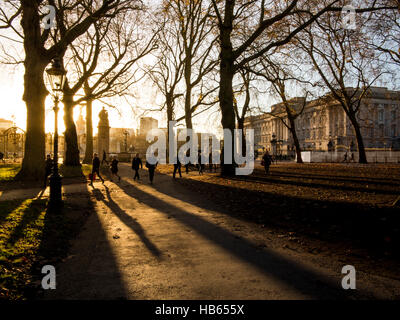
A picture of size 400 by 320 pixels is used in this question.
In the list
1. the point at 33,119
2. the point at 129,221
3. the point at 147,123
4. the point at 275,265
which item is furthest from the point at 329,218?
the point at 147,123

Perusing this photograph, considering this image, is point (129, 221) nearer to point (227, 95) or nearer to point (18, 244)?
point (18, 244)

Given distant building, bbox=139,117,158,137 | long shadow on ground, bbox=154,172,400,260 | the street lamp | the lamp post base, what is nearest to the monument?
distant building, bbox=139,117,158,137

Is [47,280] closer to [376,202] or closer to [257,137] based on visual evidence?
[376,202]

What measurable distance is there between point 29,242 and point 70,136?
23630 millimetres

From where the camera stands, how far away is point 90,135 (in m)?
36.7

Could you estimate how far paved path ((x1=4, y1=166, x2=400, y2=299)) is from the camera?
3469 mm

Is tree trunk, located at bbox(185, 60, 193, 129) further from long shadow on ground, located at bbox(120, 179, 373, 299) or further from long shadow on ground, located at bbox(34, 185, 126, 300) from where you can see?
long shadow on ground, located at bbox(120, 179, 373, 299)

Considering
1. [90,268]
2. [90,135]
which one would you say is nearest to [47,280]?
[90,268]

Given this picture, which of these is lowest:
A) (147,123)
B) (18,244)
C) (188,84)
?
(18,244)

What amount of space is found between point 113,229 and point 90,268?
8.15ft

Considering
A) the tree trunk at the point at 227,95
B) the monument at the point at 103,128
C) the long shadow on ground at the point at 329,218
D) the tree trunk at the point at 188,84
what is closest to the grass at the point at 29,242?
the long shadow on ground at the point at 329,218

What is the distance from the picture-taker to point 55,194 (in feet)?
27.8

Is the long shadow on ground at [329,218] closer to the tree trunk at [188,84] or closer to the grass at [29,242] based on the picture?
the grass at [29,242]

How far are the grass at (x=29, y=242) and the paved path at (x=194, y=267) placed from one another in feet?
1.02
